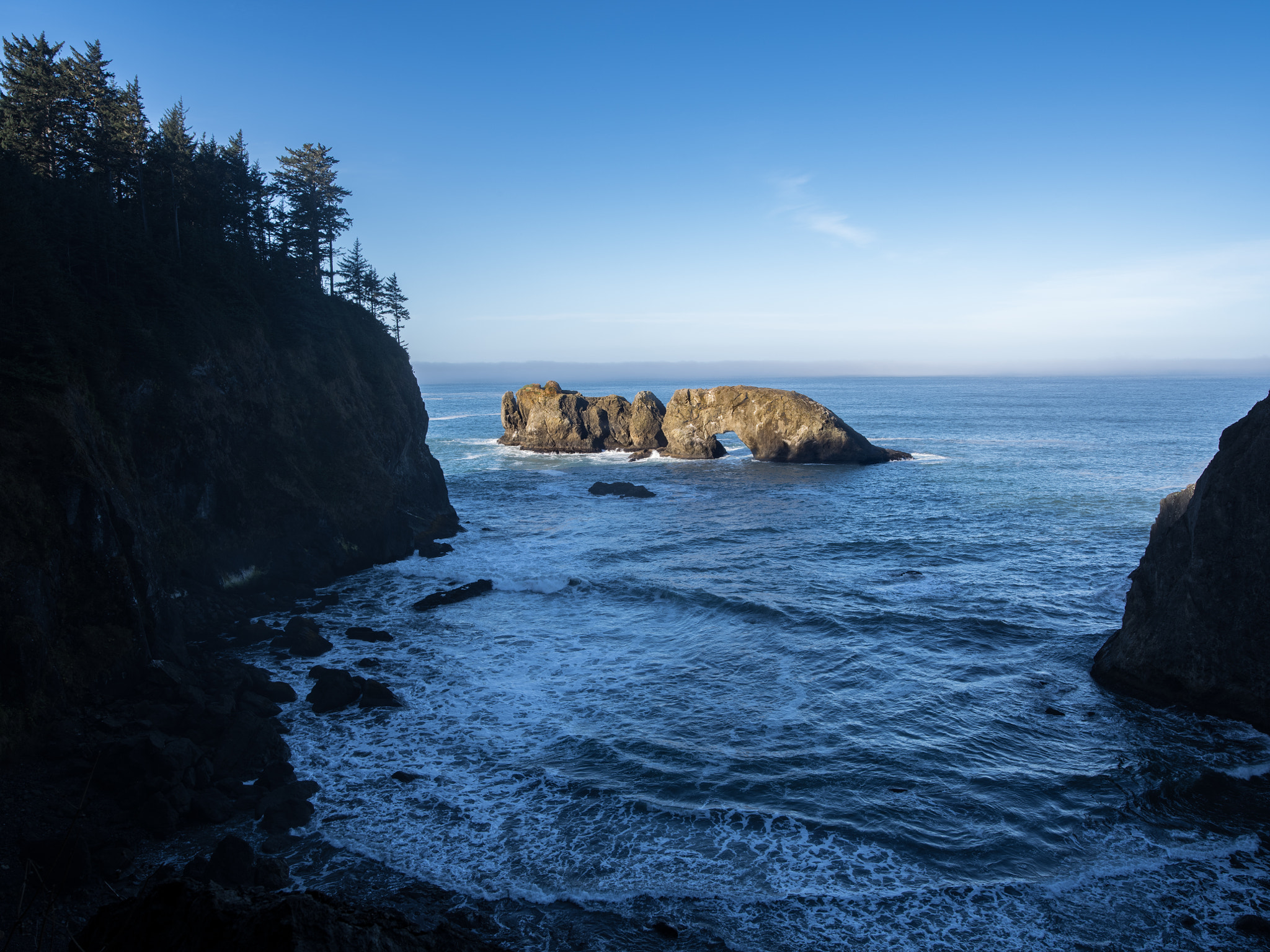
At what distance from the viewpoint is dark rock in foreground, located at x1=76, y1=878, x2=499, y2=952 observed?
7336 mm

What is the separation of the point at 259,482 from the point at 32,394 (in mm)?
12492

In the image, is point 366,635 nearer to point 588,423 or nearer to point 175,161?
point 175,161

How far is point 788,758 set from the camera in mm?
17297

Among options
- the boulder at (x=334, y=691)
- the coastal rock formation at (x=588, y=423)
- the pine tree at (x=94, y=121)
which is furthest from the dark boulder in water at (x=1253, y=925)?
the coastal rock formation at (x=588, y=423)

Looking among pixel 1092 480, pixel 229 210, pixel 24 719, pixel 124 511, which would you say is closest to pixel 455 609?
pixel 124 511

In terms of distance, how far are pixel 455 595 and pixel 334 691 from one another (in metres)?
10.2

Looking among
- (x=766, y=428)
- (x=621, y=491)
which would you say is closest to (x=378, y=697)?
(x=621, y=491)

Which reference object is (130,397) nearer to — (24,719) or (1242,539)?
(24,719)

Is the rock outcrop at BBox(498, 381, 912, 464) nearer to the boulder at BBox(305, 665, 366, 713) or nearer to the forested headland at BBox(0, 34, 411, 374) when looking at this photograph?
the forested headland at BBox(0, 34, 411, 374)

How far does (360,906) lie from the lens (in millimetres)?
8367

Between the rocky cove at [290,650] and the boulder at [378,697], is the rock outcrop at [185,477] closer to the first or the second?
the rocky cove at [290,650]

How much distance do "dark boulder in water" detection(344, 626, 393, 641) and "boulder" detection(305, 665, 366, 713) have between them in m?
4.35

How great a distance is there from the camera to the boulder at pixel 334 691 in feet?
65.8

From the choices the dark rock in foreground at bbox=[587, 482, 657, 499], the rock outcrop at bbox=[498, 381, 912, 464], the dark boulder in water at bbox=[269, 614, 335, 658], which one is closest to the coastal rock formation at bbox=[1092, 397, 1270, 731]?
the dark boulder in water at bbox=[269, 614, 335, 658]
